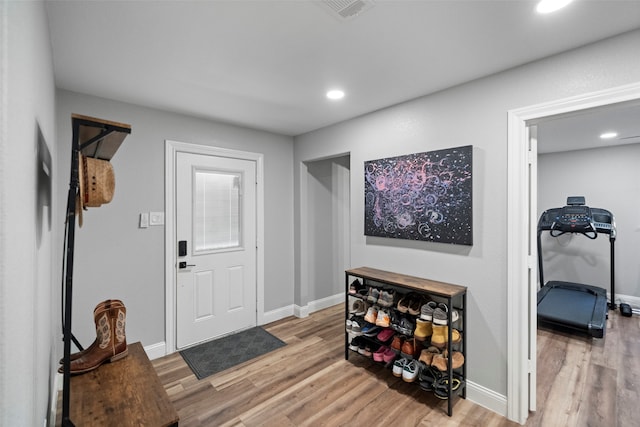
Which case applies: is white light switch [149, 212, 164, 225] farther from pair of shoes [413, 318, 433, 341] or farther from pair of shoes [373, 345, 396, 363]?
pair of shoes [413, 318, 433, 341]

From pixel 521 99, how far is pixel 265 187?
105 inches

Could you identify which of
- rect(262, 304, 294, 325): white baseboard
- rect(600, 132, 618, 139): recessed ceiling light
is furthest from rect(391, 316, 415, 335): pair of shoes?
rect(600, 132, 618, 139): recessed ceiling light

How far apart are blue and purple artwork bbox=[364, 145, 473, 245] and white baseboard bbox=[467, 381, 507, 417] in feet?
3.50

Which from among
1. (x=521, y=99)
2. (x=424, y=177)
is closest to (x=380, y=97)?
(x=424, y=177)

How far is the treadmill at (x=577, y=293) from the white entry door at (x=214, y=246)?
11.6 ft

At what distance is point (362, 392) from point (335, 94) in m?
2.41

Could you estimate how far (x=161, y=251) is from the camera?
287 centimetres

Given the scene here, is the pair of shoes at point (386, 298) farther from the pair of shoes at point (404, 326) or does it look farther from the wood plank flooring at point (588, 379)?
the wood plank flooring at point (588, 379)

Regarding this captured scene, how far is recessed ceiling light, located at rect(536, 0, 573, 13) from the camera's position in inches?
54.5

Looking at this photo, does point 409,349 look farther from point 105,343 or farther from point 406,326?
point 105,343

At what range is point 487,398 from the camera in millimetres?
2125

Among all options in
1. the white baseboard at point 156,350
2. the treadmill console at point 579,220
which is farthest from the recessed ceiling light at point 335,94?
the treadmill console at point 579,220

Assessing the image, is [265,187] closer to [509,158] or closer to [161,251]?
[161,251]

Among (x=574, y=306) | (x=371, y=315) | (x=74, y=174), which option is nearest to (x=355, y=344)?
(x=371, y=315)
